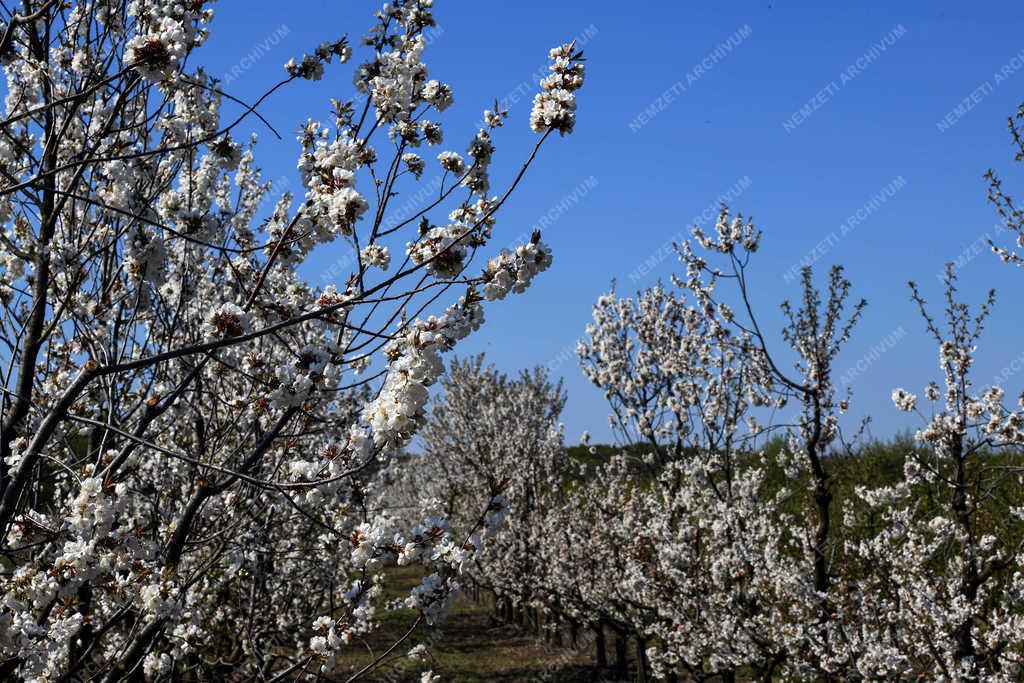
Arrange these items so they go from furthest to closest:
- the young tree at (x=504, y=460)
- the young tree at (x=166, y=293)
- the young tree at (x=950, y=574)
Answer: the young tree at (x=504, y=460) → the young tree at (x=950, y=574) → the young tree at (x=166, y=293)

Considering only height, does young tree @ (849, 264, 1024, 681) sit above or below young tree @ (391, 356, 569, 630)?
below

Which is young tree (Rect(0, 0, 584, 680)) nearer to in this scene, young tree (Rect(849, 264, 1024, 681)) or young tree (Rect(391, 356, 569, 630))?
young tree (Rect(849, 264, 1024, 681))

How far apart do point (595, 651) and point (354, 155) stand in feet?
41.8

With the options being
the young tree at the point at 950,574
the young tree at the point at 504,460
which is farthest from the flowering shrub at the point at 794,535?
the young tree at the point at 504,460

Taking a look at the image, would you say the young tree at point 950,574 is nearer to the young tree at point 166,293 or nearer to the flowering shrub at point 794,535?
the flowering shrub at point 794,535

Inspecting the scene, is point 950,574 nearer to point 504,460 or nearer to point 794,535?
point 794,535

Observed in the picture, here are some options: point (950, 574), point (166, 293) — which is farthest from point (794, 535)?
point (166, 293)

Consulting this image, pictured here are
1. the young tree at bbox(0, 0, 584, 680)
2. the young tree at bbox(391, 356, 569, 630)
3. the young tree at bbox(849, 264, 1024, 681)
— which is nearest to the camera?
the young tree at bbox(0, 0, 584, 680)

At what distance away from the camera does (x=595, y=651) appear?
13.6 meters

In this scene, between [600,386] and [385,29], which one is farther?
[600,386]

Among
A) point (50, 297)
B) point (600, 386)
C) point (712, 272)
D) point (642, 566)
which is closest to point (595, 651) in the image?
point (642, 566)

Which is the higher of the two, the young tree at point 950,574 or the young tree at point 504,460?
the young tree at point 504,460

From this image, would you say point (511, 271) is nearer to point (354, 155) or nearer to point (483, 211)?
point (483, 211)

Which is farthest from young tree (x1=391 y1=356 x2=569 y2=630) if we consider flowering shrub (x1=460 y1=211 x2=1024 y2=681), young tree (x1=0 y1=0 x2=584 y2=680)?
young tree (x1=0 y1=0 x2=584 y2=680)
